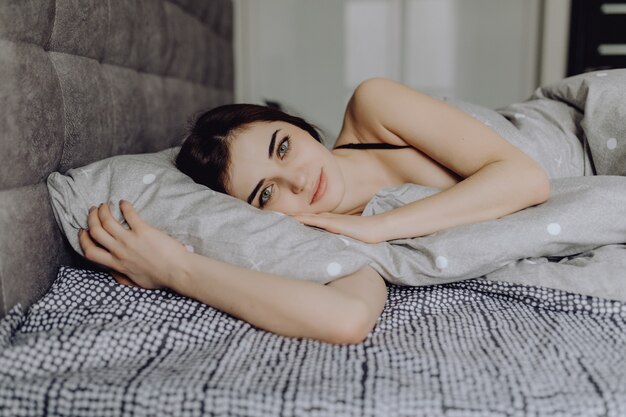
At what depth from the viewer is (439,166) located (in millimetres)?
1229

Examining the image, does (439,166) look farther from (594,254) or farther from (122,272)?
(122,272)

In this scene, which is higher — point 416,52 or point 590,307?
point 416,52

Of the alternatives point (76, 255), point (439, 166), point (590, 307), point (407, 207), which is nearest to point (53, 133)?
point (76, 255)

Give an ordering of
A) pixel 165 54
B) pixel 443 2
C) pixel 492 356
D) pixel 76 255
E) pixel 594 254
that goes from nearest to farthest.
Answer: pixel 492 356 → pixel 594 254 → pixel 76 255 → pixel 165 54 → pixel 443 2

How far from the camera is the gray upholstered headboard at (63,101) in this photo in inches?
34.2

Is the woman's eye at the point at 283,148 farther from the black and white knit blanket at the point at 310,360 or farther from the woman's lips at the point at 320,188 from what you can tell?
the black and white knit blanket at the point at 310,360

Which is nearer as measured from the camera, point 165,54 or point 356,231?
point 356,231

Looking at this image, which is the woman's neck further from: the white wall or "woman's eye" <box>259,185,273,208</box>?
the white wall

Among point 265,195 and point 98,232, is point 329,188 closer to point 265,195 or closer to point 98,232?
point 265,195

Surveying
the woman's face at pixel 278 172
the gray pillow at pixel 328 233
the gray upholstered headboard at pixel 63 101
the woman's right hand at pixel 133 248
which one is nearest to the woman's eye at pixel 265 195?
the woman's face at pixel 278 172

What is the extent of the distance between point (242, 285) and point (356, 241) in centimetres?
23

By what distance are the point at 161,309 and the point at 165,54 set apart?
1.08 meters

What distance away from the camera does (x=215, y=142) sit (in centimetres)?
113

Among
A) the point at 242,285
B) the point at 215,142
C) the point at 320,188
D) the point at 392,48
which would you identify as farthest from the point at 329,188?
the point at 392,48
